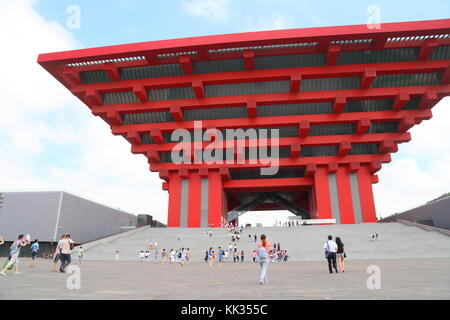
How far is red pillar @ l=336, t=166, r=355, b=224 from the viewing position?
1405 inches

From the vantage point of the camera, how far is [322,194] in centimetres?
3669

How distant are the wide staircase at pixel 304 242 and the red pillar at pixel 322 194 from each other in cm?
A: 537

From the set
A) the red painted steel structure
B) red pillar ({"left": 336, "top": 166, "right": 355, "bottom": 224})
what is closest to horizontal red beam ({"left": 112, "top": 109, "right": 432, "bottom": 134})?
the red painted steel structure

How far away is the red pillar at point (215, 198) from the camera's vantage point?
121 ft

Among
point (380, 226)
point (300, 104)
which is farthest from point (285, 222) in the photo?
point (300, 104)

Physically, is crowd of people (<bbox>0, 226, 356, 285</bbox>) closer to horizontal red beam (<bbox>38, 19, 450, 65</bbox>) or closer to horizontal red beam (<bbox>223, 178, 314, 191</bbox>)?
horizontal red beam (<bbox>223, 178, 314, 191</bbox>)

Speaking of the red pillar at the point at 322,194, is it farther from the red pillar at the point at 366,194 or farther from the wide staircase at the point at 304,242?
the wide staircase at the point at 304,242

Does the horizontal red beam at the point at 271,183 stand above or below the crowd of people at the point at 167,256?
above

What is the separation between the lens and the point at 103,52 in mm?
30422

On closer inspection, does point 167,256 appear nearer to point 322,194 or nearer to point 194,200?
point 194,200

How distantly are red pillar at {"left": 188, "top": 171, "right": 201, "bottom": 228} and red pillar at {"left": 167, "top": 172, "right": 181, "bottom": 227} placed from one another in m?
1.45

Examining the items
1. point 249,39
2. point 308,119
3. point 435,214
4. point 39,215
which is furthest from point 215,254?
point 435,214

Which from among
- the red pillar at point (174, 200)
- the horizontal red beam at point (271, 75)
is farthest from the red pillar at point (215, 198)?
the horizontal red beam at point (271, 75)

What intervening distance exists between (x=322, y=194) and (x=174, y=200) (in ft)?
58.1
